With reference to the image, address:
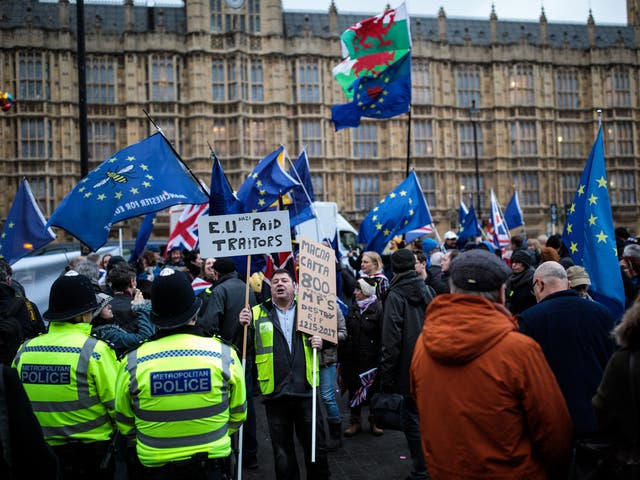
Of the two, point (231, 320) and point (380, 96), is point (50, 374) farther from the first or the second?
point (380, 96)

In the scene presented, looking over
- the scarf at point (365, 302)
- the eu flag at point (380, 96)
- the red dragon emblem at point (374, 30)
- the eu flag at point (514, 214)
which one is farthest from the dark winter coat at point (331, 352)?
the eu flag at point (514, 214)

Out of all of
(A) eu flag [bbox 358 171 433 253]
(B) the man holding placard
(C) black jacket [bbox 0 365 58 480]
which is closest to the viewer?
(C) black jacket [bbox 0 365 58 480]

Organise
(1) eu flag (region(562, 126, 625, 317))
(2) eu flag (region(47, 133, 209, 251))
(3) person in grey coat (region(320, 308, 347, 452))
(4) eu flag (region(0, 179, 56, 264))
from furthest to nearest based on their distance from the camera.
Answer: (4) eu flag (region(0, 179, 56, 264))
(2) eu flag (region(47, 133, 209, 251))
(3) person in grey coat (region(320, 308, 347, 452))
(1) eu flag (region(562, 126, 625, 317))

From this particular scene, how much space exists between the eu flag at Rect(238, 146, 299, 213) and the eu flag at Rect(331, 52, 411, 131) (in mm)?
3666

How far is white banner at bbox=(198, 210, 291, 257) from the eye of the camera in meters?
5.07

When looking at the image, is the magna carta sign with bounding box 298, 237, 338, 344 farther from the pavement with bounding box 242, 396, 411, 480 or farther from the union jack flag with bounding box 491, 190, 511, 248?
the union jack flag with bounding box 491, 190, 511, 248

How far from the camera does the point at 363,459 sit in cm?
568

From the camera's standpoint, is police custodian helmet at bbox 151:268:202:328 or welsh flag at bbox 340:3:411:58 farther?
welsh flag at bbox 340:3:411:58

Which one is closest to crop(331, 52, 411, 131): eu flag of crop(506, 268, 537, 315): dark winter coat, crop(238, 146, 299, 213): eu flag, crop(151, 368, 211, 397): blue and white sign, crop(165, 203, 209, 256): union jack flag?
crop(165, 203, 209, 256): union jack flag

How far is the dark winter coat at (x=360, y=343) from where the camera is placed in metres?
6.07

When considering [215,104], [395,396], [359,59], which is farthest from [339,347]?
[215,104]

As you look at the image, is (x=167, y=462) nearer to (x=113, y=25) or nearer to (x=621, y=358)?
(x=621, y=358)

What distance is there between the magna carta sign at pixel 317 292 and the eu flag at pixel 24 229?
17.6 feet

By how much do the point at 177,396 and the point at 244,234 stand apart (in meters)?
2.37
